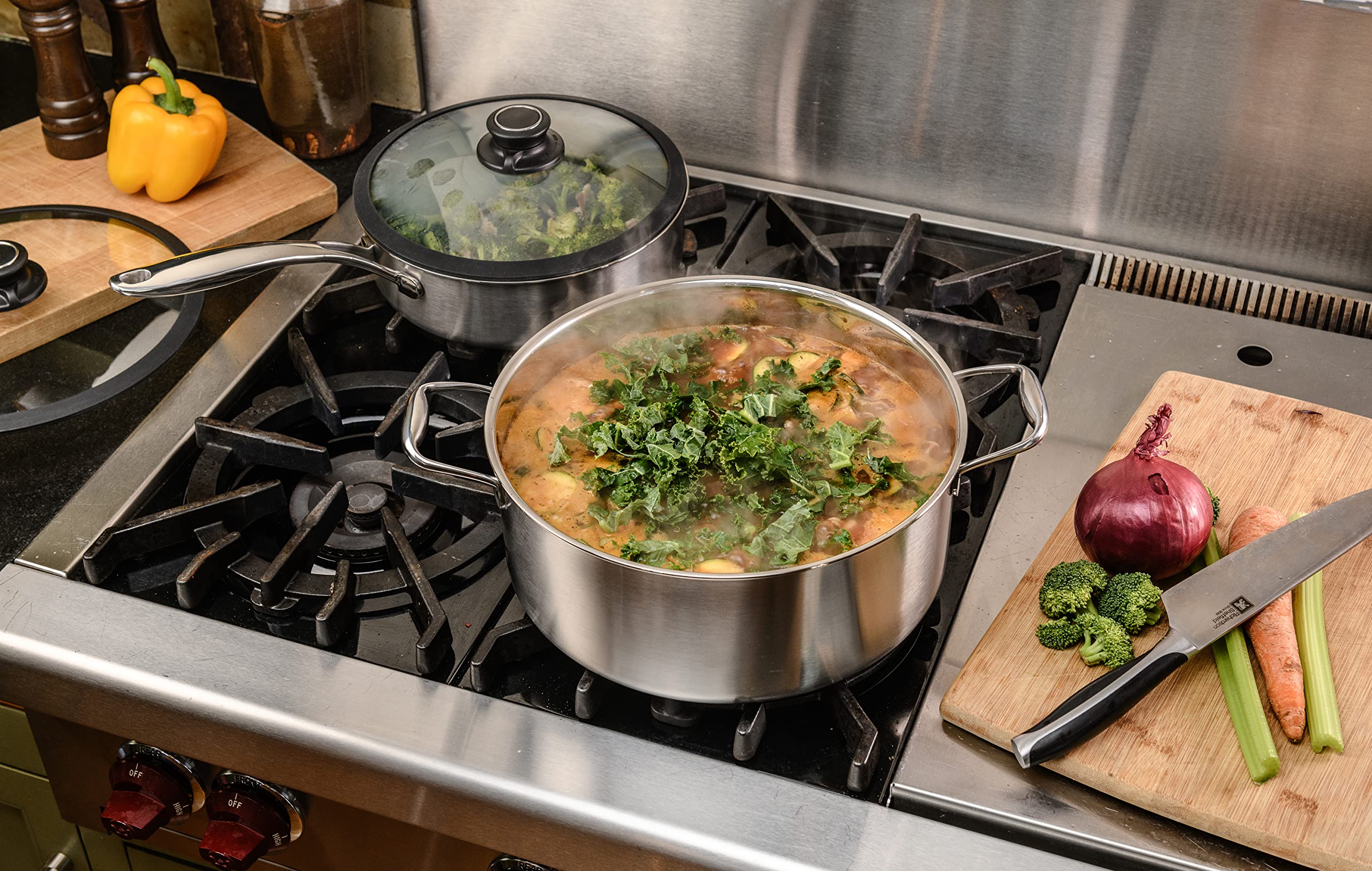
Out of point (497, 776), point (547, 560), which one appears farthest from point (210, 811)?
point (547, 560)

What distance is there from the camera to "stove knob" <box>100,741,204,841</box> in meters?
1.04

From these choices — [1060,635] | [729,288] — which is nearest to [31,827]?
[729,288]

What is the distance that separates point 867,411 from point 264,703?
22.3 inches

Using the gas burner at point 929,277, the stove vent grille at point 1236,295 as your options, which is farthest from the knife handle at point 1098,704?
the stove vent grille at point 1236,295

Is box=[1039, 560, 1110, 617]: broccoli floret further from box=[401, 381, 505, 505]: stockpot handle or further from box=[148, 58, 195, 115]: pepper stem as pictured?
box=[148, 58, 195, 115]: pepper stem

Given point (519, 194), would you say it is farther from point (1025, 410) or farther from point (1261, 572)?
point (1261, 572)

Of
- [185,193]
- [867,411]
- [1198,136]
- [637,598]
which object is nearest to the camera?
[637,598]

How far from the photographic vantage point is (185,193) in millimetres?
1473

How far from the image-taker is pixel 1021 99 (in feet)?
4.49

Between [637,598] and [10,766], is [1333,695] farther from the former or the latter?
[10,766]

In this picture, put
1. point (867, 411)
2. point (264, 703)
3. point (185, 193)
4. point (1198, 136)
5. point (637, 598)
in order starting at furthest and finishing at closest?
1. point (185, 193)
2. point (1198, 136)
3. point (867, 411)
4. point (264, 703)
5. point (637, 598)

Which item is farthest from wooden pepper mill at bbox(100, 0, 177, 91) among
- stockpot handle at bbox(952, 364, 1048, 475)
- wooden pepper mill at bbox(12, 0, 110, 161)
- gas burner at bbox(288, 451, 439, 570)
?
stockpot handle at bbox(952, 364, 1048, 475)

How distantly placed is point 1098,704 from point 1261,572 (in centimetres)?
19

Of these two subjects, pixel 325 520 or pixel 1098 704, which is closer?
pixel 1098 704
